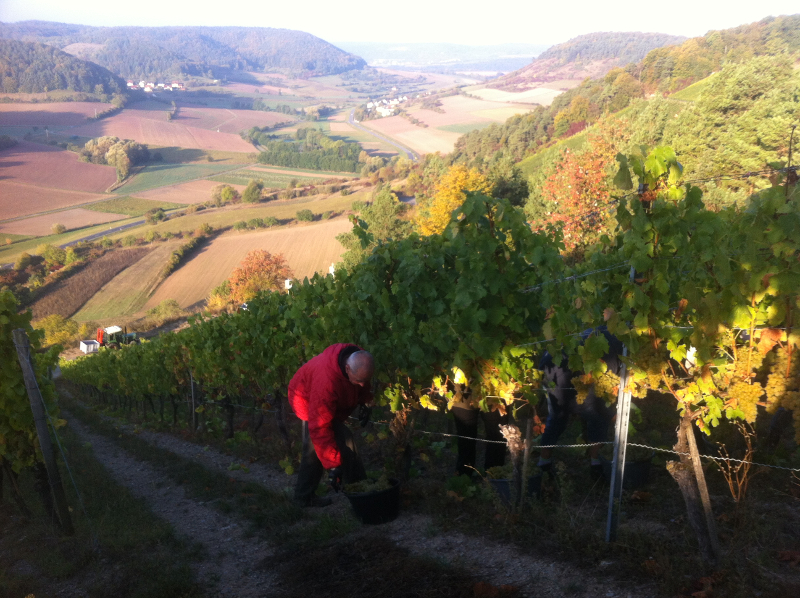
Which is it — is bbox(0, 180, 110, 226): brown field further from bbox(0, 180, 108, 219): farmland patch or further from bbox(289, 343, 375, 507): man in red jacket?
bbox(289, 343, 375, 507): man in red jacket

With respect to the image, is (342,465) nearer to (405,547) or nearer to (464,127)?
(405,547)

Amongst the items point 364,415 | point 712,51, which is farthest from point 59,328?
Result: point 712,51

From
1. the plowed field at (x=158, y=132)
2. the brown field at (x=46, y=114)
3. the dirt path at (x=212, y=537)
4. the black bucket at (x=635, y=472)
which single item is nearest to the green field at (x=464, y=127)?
the plowed field at (x=158, y=132)

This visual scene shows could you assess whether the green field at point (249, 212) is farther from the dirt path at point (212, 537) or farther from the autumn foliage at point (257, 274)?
the dirt path at point (212, 537)

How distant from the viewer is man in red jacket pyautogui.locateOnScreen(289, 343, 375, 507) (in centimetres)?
463

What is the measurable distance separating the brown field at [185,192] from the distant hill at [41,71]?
47.1m

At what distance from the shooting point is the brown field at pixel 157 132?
9844 centimetres

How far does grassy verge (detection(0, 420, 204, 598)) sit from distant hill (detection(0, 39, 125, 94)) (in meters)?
123

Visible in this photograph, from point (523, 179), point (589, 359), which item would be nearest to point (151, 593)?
point (589, 359)

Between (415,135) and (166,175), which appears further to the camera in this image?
(415,135)

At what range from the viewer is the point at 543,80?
347ft

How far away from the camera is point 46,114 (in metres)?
97.7

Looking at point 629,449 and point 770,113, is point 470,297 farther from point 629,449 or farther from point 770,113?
point 770,113

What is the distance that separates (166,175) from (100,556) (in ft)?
301
